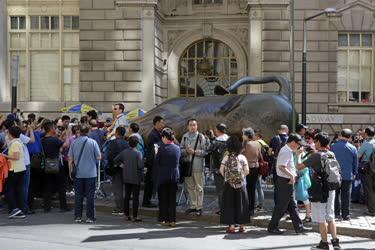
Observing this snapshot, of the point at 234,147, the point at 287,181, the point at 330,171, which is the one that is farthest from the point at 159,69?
the point at 330,171

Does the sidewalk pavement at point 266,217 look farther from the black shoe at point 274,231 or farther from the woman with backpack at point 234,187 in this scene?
the woman with backpack at point 234,187

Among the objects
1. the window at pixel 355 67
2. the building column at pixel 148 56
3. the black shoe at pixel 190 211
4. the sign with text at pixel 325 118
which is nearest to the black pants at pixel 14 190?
the black shoe at pixel 190 211

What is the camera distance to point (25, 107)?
2788 centimetres

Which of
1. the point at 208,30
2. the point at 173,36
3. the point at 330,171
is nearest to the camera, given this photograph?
the point at 330,171

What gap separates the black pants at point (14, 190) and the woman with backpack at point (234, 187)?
4.19 m

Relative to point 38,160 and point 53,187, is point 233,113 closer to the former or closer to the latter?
point 53,187

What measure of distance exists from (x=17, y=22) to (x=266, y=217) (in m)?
19.8

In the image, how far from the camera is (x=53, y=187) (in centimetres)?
1312

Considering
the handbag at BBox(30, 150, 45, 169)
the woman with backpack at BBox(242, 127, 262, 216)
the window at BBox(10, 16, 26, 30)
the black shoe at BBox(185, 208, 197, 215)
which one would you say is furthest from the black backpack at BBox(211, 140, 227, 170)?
the window at BBox(10, 16, 26, 30)

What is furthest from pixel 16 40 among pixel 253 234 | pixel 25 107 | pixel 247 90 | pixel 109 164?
pixel 253 234

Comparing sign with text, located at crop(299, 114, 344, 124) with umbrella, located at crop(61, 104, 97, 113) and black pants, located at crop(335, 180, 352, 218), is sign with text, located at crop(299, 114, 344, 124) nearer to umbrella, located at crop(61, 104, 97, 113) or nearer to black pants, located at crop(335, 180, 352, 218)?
umbrella, located at crop(61, 104, 97, 113)

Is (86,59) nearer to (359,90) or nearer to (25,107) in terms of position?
(25,107)

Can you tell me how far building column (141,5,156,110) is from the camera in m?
26.9

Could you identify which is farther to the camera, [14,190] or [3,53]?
[3,53]
